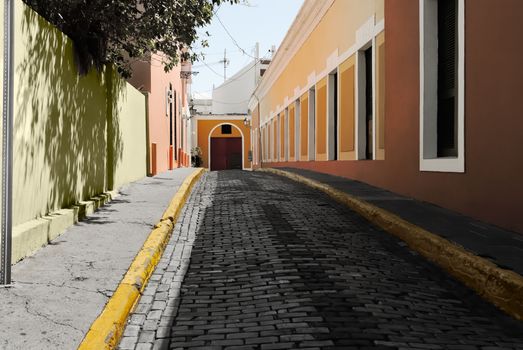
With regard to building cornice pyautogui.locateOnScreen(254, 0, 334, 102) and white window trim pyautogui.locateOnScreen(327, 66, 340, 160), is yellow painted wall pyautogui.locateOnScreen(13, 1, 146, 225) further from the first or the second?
building cornice pyautogui.locateOnScreen(254, 0, 334, 102)

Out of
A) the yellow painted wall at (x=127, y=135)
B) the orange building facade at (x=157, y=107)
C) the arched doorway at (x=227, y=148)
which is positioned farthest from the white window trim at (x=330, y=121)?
the arched doorway at (x=227, y=148)

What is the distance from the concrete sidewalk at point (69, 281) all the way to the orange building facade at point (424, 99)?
12.5 ft

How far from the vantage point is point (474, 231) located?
5953 millimetres

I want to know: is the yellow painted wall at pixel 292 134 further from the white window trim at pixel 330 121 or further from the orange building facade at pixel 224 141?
the orange building facade at pixel 224 141

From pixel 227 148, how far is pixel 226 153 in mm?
405

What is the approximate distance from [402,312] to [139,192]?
7401mm

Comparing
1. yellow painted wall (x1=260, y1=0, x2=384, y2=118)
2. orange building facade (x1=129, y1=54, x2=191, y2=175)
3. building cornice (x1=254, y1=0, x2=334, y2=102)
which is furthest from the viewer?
building cornice (x1=254, y1=0, x2=334, y2=102)

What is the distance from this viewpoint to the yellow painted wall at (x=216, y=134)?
4444 cm

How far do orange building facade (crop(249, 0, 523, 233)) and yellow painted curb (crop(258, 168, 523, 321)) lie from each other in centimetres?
91

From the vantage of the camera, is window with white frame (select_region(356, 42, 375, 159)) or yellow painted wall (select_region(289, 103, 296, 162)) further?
yellow painted wall (select_region(289, 103, 296, 162))

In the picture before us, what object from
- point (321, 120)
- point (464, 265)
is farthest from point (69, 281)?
point (321, 120)

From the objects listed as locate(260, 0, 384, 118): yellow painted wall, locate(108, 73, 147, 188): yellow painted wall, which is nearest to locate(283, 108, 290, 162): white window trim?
locate(260, 0, 384, 118): yellow painted wall

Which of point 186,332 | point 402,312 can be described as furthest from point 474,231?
point 186,332

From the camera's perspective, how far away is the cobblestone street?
3484 millimetres
